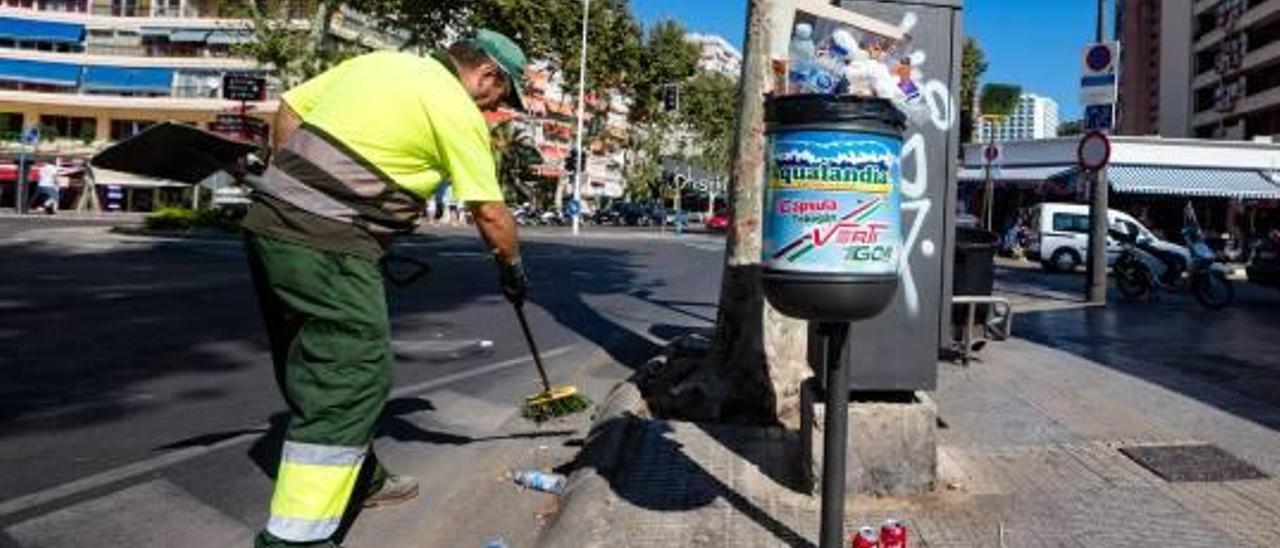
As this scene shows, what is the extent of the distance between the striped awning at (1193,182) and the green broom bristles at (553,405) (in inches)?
1395

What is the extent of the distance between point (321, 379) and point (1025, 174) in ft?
140

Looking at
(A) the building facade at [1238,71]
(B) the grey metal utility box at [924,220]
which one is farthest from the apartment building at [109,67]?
(B) the grey metal utility box at [924,220]

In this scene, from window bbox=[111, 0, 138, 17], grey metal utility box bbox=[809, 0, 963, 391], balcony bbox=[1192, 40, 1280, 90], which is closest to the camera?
grey metal utility box bbox=[809, 0, 963, 391]

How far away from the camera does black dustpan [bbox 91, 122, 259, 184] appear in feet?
12.6

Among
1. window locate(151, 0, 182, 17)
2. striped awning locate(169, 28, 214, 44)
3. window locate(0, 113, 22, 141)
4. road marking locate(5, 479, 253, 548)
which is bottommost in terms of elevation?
road marking locate(5, 479, 253, 548)

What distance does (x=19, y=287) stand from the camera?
11641 millimetres

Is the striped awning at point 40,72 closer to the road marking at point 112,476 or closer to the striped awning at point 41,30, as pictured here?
the striped awning at point 41,30

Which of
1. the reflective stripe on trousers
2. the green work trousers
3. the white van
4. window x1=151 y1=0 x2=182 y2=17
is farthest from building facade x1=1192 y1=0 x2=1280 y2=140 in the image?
the reflective stripe on trousers

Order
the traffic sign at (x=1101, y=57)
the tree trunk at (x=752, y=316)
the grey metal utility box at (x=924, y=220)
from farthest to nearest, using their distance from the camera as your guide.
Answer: the traffic sign at (x=1101, y=57)
the tree trunk at (x=752, y=316)
the grey metal utility box at (x=924, y=220)

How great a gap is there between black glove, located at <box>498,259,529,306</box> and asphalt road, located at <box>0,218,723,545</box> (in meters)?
1.31

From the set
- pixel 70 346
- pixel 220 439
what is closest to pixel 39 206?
pixel 70 346

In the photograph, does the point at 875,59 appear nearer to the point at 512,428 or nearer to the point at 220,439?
the point at 512,428

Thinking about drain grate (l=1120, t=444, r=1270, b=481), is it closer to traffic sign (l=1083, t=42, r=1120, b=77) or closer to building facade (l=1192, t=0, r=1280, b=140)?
traffic sign (l=1083, t=42, r=1120, b=77)

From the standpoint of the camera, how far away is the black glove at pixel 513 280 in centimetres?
411
